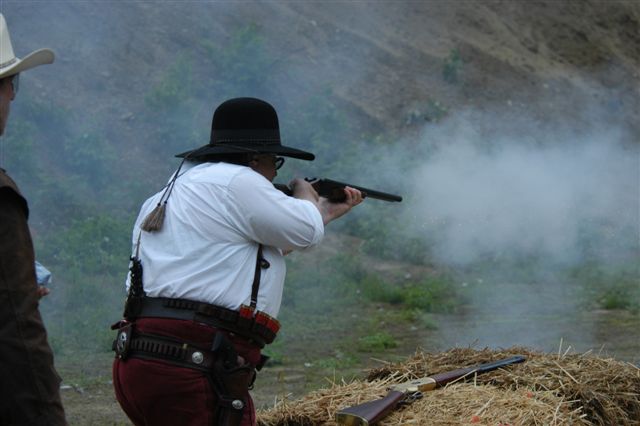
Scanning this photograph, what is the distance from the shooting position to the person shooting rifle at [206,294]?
407 centimetres


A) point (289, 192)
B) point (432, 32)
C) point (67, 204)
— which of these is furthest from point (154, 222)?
point (432, 32)

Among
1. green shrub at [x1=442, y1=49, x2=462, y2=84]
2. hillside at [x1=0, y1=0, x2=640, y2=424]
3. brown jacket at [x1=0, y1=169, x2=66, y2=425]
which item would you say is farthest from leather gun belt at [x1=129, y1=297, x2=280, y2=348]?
green shrub at [x1=442, y1=49, x2=462, y2=84]

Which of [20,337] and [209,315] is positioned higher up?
[20,337]

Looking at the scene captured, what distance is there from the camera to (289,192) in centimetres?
464

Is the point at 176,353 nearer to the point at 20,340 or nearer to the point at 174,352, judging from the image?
the point at 174,352

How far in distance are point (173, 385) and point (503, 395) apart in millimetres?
1703

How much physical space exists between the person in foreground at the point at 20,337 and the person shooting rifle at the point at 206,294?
107cm

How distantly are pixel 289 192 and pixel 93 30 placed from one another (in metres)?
14.9

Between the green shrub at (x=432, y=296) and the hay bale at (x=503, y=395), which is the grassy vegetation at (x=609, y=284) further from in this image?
the hay bale at (x=503, y=395)

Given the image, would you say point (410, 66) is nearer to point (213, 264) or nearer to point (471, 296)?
point (471, 296)

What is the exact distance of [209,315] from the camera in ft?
13.3

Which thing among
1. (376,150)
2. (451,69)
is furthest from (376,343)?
(451,69)

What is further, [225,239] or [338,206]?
[338,206]

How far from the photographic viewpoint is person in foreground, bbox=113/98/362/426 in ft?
13.3
